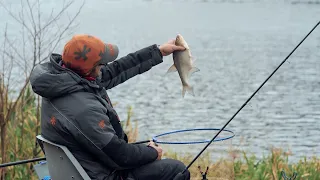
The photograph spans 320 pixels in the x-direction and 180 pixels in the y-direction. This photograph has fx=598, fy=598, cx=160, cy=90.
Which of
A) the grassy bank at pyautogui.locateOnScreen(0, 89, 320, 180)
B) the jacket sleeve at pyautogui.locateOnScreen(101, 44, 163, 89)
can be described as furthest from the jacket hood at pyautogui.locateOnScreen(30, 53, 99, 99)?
the grassy bank at pyautogui.locateOnScreen(0, 89, 320, 180)

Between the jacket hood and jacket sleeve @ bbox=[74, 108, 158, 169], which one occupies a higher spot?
the jacket hood

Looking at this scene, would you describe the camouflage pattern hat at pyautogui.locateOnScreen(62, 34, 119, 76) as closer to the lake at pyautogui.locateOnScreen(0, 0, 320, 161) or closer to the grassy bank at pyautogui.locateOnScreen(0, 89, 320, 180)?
the lake at pyautogui.locateOnScreen(0, 0, 320, 161)

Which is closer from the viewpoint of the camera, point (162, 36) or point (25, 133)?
point (25, 133)

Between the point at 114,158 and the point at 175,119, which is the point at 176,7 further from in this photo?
the point at 114,158

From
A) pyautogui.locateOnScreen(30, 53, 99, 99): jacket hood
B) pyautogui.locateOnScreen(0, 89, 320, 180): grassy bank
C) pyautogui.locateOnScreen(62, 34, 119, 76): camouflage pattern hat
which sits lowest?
pyautogui.locateOnScreen(0, 89, 320, 180): grassy bank

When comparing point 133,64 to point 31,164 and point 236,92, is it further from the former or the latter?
point 236,92

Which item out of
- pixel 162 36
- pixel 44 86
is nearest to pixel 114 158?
pixel 44 86

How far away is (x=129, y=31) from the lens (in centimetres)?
2373

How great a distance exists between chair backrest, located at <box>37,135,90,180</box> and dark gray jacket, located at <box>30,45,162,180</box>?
41 millimetres

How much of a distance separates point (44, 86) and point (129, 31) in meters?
20.9

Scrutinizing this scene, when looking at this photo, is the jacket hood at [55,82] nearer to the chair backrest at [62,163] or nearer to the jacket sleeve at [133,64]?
the chair backrest at [62,163]

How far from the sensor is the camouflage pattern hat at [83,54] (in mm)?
3094

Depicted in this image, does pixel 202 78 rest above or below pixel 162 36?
below

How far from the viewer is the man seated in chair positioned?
2984 millimetres
